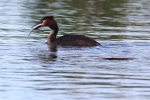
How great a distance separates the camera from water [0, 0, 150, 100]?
488 inches

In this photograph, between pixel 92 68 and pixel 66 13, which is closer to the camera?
pixel 92 68

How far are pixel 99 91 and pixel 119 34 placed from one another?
9.96 metres

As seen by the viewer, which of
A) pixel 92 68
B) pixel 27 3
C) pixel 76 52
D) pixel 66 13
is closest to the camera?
pixel 92 68

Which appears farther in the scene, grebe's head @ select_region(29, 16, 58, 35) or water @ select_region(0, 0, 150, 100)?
grebe's head @ select_region(29, 16, 58, 35)

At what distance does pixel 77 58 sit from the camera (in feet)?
54.7

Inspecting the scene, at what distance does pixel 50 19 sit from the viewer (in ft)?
70.1

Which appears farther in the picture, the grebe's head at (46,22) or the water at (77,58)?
the grebe's head at (46,22)

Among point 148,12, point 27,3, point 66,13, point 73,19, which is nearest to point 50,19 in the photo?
point 73,19

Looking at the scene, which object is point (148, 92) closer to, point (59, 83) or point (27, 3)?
point (59, 83)

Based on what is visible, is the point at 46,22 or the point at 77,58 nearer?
the point at 77,58

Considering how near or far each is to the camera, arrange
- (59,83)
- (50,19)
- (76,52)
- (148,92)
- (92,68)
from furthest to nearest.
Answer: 1. (50,19)
2. (76,52)
3. (92,68)
4. (59,83)
5. (148,92)

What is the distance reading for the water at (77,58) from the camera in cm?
1238

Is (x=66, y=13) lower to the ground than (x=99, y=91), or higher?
lower

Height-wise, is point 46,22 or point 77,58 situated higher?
point 77,58
